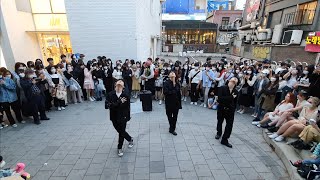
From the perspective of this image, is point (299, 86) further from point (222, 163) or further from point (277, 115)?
point (222, 163)

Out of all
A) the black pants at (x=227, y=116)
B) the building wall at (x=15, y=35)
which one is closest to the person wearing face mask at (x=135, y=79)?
the black pants at (x=227, y=116)

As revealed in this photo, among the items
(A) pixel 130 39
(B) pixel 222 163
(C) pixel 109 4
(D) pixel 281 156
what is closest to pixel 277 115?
(D) pixel 281 156

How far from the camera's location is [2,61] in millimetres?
10039

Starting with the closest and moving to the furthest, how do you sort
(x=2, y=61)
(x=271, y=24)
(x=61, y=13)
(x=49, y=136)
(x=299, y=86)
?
(x=49, y=136) → (x=299, y=86) → (x=2, y=61) → (x=61, y=13) → (x=271, y=24)

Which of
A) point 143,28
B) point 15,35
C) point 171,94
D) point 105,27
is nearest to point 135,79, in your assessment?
point 105,27

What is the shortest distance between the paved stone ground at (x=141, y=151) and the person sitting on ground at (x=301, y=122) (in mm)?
591

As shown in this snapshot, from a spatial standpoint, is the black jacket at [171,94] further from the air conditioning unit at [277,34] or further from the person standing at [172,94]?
the air conditioning unit at [277,34]

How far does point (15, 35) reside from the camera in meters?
9.98

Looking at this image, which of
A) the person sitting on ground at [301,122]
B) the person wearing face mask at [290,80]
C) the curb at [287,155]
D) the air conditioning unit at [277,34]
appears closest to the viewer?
the curb at [287,155]

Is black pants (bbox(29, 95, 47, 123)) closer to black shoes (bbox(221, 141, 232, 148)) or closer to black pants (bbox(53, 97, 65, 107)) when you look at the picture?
black pants (bbox(53, 97, 65, 107))

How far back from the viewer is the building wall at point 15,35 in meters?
9.40

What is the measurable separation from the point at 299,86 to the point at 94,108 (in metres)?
7.62

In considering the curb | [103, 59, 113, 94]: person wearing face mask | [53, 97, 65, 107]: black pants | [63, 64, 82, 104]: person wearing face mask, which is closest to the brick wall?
the curb

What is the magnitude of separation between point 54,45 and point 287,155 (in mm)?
13024
